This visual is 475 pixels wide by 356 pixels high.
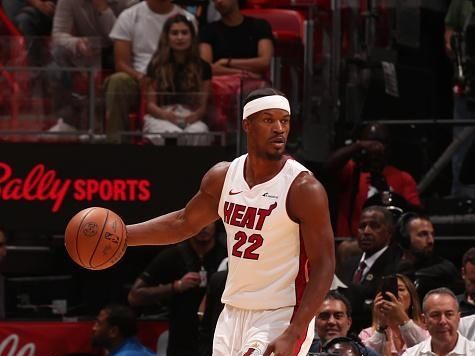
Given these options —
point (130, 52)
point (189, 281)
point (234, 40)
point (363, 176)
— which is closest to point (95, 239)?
point (189, 281)

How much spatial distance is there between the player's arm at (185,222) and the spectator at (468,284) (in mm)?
2995

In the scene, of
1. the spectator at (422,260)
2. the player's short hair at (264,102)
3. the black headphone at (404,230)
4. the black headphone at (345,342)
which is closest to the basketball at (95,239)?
the player's short hair at (264,102)

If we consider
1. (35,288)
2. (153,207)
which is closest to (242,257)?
(153,207)

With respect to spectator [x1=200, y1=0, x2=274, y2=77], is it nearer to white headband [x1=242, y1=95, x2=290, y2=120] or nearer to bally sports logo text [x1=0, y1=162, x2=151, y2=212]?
bally sports logo text [x1=0, y1=162, x2=151, y2=212]

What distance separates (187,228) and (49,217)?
4.28 metres

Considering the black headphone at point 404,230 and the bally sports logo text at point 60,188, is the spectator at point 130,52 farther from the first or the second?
the black headphone at point 404,230

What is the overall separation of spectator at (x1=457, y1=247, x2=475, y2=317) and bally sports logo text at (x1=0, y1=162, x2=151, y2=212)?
301 centimetres

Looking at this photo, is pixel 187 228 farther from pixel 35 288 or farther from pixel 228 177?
pixel 35 288

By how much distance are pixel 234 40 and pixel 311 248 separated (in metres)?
5.74

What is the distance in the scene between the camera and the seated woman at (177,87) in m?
12.5

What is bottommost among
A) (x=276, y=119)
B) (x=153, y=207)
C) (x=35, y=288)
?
(x=35, y=288)

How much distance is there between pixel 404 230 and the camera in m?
11.9

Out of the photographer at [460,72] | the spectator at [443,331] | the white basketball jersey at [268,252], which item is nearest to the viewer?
the white basketball jersey at [268,252]

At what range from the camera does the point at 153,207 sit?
496 inches
